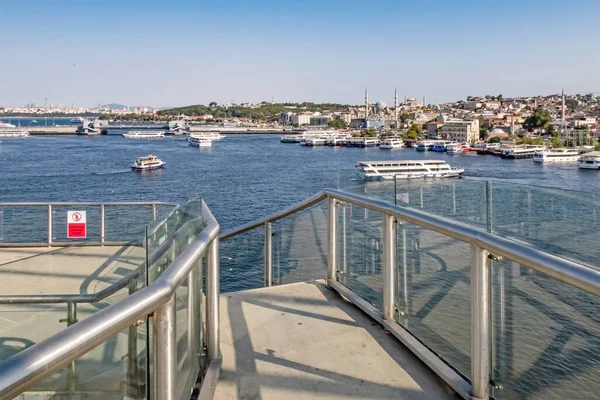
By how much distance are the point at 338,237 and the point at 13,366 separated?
2466 millimetres

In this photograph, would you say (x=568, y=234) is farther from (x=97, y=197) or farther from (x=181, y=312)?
(x=97, y=197)

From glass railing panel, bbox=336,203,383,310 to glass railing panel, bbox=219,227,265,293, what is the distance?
903 mm

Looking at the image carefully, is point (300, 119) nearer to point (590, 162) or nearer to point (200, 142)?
point (200, 142)

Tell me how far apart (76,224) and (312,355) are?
4233 mm

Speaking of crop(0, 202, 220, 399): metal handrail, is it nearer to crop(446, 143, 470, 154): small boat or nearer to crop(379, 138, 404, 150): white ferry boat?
crop(446, 143, 470, 154): small boat

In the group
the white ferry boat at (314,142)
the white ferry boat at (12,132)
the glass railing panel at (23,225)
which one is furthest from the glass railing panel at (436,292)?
the white ferry boat at (12,132)

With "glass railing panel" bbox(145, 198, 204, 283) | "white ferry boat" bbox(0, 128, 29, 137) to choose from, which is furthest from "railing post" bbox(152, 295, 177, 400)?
"white ferry boat" bbox(0, 128, 29, 137)

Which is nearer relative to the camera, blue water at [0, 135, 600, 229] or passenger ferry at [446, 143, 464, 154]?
blue water at [0, 135, 600, 229]

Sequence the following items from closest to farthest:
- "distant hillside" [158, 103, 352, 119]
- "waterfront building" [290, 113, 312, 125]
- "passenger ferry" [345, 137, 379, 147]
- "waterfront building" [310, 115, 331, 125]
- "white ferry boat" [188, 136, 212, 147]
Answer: "white ferry boat" [188, 136, 212, 147] < "passenger ferry" [345, 137, 379, 147] < "waterfront building" [290, 113, 312, 125] < "waterfront building" [310, 115, 331, 125] < "distant hillside" [158, 103, 352, 119]

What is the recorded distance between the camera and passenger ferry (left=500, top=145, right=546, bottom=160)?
5891 cm

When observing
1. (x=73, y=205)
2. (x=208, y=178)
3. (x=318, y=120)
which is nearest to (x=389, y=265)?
(x=73, y=205)

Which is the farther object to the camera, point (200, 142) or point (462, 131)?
point (462, 131)

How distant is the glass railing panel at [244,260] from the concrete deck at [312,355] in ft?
3.12

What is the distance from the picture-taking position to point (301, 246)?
3473 millimetres
